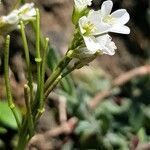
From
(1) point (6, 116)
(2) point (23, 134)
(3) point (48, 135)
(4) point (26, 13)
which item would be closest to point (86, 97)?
(3) point (48, 135)

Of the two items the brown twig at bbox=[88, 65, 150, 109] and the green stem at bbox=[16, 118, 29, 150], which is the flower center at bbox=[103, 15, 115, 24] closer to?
the green stem at bbox=[16, 118, 29, 150]

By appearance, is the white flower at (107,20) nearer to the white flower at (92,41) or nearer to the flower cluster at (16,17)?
the white flower at (92,41)

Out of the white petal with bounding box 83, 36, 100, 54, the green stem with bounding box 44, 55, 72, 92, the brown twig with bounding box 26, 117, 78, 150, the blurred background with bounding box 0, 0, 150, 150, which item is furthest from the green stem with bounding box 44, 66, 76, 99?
the brown twig with bounding box 26, 117, 78, 150

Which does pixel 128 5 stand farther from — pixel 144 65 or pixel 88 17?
pixel 88 17

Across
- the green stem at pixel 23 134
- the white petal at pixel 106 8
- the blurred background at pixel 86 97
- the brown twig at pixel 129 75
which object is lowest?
the brown twig at pixel 129 75

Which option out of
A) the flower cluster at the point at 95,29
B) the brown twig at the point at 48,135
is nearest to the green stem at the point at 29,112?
the flower cluster at the point at 95,29

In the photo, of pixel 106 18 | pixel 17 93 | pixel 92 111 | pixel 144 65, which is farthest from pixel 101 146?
pixel 106 18
